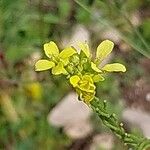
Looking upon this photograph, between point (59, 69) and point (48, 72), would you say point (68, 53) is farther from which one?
point (48, 72)

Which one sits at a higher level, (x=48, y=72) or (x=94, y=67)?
(x=94, y=67)

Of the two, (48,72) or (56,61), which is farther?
(48,72)

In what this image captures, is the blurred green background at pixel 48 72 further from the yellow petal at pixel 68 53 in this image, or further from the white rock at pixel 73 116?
the yellow petal at pixel 68 53

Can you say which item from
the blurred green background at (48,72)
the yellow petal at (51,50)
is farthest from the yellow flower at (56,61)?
the blurred green background at (48,72)

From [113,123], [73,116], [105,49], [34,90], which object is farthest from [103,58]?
[73,116]

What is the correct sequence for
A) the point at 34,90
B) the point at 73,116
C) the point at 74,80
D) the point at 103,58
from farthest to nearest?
the point at 73,116 → the point at 34,90 → the point at 103,58 → the point at 74,80

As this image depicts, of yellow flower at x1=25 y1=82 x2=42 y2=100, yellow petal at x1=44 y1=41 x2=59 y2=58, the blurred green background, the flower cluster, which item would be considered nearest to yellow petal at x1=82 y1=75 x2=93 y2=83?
the flower cluster

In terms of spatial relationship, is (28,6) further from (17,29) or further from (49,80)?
(49,80)

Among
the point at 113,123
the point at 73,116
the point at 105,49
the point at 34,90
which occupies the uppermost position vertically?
the point at 105,49
